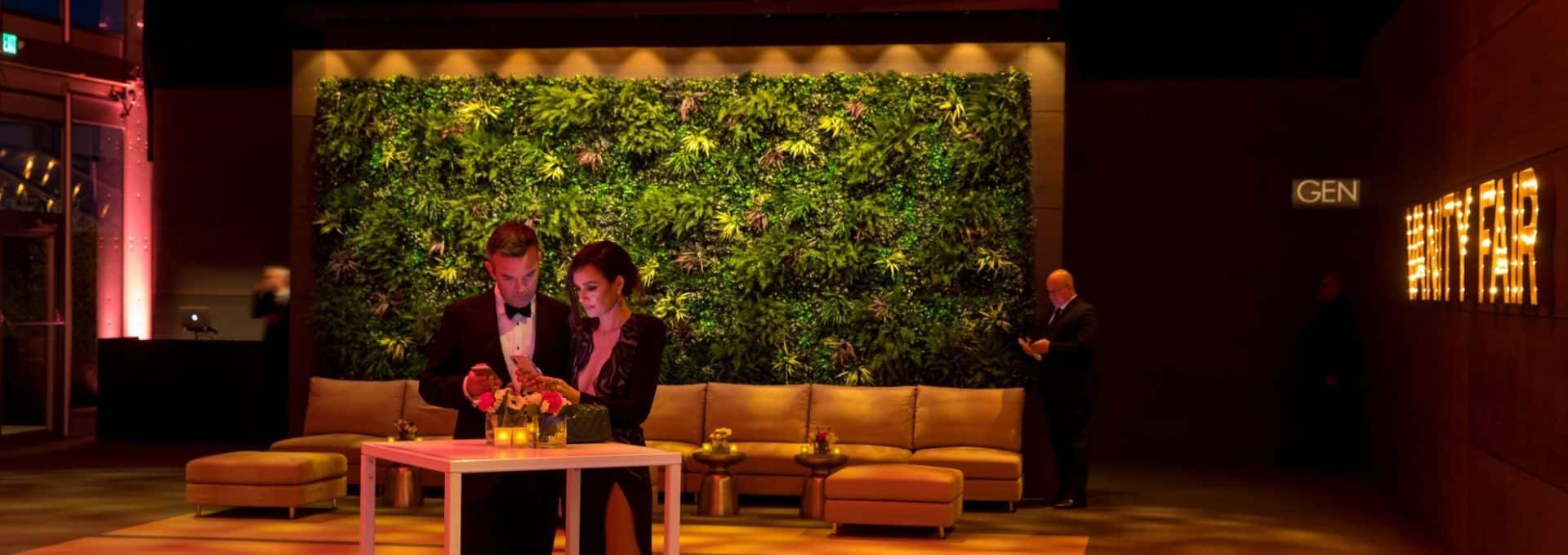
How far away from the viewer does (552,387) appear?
5.43 metres

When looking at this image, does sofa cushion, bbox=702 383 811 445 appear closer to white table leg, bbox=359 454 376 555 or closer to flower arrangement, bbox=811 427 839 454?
flower arrangement, bbox=811 427 839 454

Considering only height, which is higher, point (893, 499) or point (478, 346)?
point (478, 346)

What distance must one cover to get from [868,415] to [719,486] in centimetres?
134

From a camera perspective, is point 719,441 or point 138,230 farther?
point 138,230

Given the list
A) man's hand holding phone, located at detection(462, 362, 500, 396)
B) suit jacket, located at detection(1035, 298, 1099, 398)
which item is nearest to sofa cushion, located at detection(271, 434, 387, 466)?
suit jacket, located at detection(1035, 298, 1099, 398)

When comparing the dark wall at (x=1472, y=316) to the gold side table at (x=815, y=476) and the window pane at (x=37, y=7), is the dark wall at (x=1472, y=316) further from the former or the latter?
the window pane at (x=37, y=7)

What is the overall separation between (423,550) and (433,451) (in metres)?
4.11

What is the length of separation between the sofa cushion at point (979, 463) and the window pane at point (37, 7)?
8595 mm

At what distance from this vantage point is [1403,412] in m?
11.4

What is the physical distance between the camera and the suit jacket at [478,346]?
567 cm

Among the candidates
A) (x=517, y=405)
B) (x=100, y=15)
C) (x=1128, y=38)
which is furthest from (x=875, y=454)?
(x=100, y=15)

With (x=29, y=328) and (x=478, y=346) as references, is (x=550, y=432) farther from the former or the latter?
(x=29, y=328)

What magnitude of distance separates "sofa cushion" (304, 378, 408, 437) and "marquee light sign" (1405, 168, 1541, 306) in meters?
6.63

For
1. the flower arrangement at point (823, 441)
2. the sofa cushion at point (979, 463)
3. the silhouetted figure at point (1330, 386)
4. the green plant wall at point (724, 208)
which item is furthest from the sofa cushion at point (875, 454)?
the silhouetted figure at point (1330, 386)
